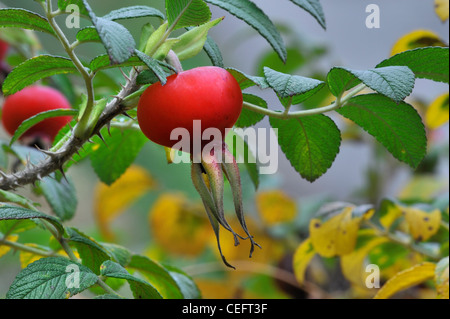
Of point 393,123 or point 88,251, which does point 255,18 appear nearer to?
point 393,123

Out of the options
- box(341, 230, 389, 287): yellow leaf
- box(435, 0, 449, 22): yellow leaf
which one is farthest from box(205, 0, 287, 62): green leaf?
box(341, 230, 389, 287): yellow leaf

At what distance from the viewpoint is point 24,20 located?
498mm

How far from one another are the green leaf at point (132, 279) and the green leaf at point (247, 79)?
21 centimetres

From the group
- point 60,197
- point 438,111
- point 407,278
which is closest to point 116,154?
point 60,197

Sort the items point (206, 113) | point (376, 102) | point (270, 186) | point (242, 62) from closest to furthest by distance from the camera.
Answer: point (206, 113)
point (376, 102)
point (270, 186)
point (242, 62)

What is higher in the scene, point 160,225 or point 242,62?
point 242,62

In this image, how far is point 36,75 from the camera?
54 cm

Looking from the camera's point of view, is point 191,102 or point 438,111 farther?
point 438,111

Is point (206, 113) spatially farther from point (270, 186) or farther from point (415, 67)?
point (270, 186)

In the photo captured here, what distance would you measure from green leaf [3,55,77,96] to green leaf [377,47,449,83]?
31 cm

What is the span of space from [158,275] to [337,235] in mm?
275
